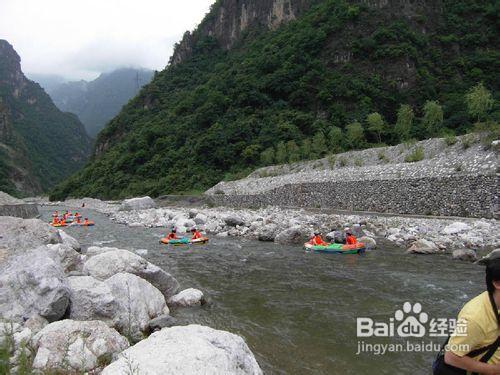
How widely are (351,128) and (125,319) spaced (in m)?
38.0

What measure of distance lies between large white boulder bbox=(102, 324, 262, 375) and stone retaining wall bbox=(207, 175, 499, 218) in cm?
1430

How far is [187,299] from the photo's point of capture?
309 inches

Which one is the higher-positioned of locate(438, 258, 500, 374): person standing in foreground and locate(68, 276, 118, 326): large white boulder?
locate(438, 258, 500, 374): person standing in foreground

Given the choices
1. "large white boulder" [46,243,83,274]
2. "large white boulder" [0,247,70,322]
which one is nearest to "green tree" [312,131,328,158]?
"large white boulder" [46,243,83,274]

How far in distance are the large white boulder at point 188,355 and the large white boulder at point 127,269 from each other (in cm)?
393

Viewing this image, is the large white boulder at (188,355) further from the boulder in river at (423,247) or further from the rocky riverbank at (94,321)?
the boulder in river at (423,247)

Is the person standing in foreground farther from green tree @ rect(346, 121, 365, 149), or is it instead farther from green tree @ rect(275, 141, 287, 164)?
green tree @ rect(275, 141, 287, 164)

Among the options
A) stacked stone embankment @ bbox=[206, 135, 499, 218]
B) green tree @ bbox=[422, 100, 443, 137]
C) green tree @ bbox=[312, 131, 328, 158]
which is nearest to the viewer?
stacked stone embankment @ bbox=[206, 135, 499, 218]

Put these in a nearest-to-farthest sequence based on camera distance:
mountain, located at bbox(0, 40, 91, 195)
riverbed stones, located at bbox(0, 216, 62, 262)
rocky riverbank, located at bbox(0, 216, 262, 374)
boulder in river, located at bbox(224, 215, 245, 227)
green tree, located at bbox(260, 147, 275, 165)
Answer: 1. rocky riverbank, located at bbox(0, 216, 262, 374)
2. riverbed stones, located at bbox(0, 216, 62, 262)
3. boulder in river, located at bbox(224, 215, 245, 227)
4. green tree, located at bbox(260, 147, 275, 165)
5. mountain, located at bbox(0, 40, 91, 195)

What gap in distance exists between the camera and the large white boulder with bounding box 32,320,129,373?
13.9 feet

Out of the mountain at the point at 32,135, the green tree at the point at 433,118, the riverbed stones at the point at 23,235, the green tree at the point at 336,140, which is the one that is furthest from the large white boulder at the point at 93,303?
the mountain at the point at 32,135

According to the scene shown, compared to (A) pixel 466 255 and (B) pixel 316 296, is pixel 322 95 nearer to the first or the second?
(A) pixel 466 255

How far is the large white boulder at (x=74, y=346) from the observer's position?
424 centimetres

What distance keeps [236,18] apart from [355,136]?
206ft
